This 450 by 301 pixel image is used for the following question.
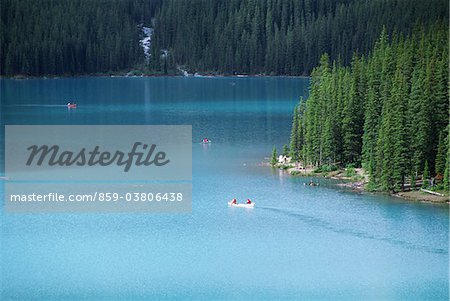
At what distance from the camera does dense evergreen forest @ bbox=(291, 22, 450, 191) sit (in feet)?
187

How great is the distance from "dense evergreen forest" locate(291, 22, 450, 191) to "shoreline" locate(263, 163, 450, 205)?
2.07 feet

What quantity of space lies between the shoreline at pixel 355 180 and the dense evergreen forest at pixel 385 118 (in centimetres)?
63

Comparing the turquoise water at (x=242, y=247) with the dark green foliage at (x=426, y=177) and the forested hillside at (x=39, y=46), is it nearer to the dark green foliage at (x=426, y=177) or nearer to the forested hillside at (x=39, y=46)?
the dark green foliage at (x=426, y=177)

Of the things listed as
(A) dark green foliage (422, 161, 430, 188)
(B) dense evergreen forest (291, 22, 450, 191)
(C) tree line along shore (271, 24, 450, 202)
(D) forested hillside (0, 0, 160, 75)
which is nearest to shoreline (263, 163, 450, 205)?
(C) tree line along shore (271, 24, 450, 202)

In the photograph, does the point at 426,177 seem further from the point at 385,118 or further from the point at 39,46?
the point at 39,46

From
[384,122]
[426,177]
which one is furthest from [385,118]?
[426,177]

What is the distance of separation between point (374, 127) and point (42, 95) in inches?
3065

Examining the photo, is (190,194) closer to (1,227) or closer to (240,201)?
(240,201)

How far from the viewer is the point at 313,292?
40.5 m

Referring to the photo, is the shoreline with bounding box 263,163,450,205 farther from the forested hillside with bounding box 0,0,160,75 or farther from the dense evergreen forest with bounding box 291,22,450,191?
the forested hillside with bounding box 0,0,160,75

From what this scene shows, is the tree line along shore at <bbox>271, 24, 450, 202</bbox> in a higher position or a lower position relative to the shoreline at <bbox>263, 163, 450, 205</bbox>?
higher

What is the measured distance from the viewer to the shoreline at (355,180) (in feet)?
178

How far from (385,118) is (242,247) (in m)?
15.8

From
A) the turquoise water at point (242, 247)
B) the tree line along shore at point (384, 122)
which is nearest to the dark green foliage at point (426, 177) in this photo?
the tree line along shore at point (384, 122)
